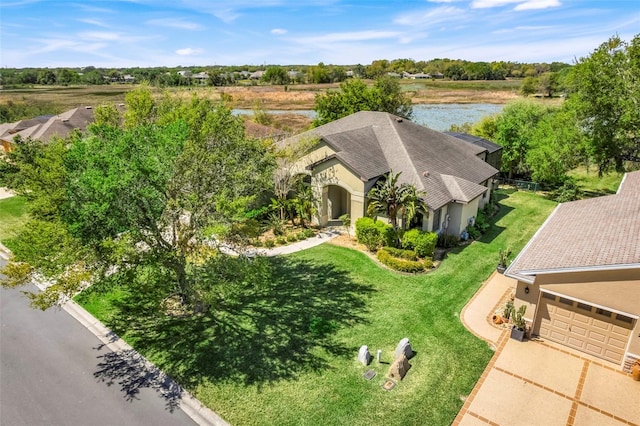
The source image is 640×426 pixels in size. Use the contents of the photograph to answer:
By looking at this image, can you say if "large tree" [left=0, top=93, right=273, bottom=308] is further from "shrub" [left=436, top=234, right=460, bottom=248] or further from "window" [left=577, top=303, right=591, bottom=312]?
"shrub" [left=436, top=234, right=460, bottom=248]

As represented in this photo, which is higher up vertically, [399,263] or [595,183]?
[595,183]

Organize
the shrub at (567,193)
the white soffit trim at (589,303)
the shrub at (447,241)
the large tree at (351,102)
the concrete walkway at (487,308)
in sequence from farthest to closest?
1. the large tree at (351,102)
2. the shrub at (567,193)
3. the shrub at (447,241)
4. the concrete walkway at (487,308)
5. the white soffit trim at (589,303)

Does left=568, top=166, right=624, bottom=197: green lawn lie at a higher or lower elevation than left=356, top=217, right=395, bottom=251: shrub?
lower

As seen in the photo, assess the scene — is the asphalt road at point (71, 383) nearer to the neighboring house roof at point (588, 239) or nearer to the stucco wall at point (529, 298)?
the stucco wall at point (529, 298)

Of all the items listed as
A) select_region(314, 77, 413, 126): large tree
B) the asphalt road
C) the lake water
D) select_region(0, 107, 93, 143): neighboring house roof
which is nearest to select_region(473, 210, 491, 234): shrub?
the asphalt road

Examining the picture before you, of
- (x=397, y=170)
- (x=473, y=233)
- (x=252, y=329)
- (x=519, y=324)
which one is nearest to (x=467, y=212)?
(x=473, y=233)

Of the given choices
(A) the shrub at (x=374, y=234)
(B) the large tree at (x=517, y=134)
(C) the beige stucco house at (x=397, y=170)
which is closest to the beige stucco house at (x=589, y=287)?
(C) the beige stucco house at (x=397, y=170)

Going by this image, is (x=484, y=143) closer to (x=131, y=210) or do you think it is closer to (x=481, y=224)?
(x=481, y=224)
